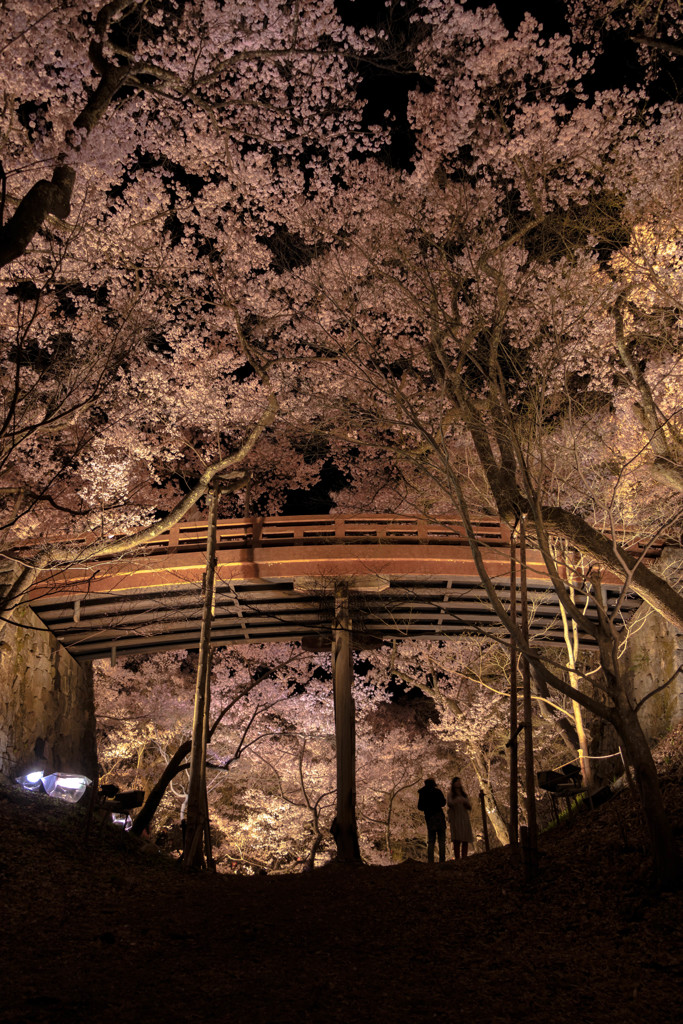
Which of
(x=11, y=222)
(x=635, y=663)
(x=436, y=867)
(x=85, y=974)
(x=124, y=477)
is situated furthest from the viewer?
(x=635, y=663)

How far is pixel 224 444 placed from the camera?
64.6 feet

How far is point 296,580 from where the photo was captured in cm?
1616

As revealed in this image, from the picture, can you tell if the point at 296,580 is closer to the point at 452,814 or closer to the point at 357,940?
the point at 452,814

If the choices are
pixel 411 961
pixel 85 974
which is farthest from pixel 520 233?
pixel 85 974

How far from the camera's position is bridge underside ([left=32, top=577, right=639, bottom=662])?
16469 millimetres

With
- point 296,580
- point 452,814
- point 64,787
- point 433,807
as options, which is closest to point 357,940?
point 433,807

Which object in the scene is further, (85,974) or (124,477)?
(124,477)

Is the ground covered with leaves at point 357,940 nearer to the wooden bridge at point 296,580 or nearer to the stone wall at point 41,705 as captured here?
the stone wall at point 41,705

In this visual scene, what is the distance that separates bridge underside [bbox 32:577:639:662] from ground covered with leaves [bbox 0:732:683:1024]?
6949 millimetres

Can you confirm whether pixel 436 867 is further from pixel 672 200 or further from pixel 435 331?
pixel 672 200

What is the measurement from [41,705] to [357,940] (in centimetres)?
1245

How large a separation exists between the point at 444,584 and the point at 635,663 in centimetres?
480

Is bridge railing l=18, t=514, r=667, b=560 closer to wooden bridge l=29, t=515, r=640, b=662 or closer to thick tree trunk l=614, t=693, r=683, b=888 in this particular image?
wooden bridge l=29, t=515, r=640, b=662

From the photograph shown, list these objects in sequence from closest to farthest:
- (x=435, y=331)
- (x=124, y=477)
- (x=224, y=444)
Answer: (x=435, y=331) → (x=124, y=477) → (x=224, y=444)
